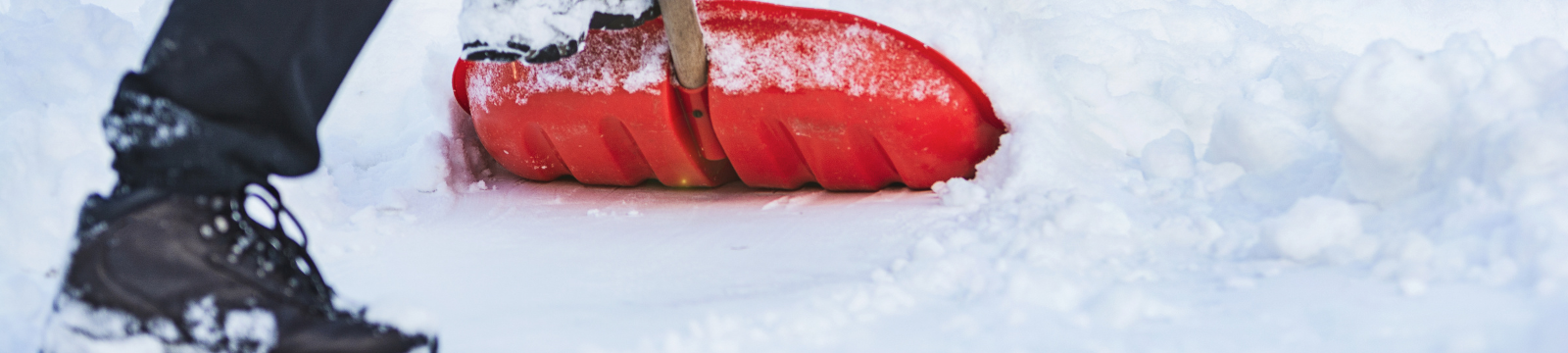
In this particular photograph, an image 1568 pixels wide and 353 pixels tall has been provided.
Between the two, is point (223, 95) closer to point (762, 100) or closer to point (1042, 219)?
point (762, 100)

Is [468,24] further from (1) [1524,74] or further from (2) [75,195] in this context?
(1) [1524,74]

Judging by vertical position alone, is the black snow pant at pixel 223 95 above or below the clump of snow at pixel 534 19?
below


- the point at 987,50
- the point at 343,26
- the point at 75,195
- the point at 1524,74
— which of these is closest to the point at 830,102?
the point at 987,50

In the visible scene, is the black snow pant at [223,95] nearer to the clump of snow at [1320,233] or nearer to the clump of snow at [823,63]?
the clump of snow at [823,63]

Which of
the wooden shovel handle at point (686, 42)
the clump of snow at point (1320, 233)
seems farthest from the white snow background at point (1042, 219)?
the wooden shovel handle at point (686, 42)

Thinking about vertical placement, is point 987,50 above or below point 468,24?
above

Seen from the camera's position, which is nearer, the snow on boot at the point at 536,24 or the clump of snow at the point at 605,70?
the snow on boot at the point at 536,24

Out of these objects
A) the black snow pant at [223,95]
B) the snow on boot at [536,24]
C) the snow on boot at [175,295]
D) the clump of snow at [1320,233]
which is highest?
the clump of snow at [1320,233]

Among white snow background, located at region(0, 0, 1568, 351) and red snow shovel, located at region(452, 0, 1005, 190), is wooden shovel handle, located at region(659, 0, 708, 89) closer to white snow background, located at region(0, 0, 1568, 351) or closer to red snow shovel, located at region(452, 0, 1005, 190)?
red snow shovel, located at region(452, 0, 1005, 190)
